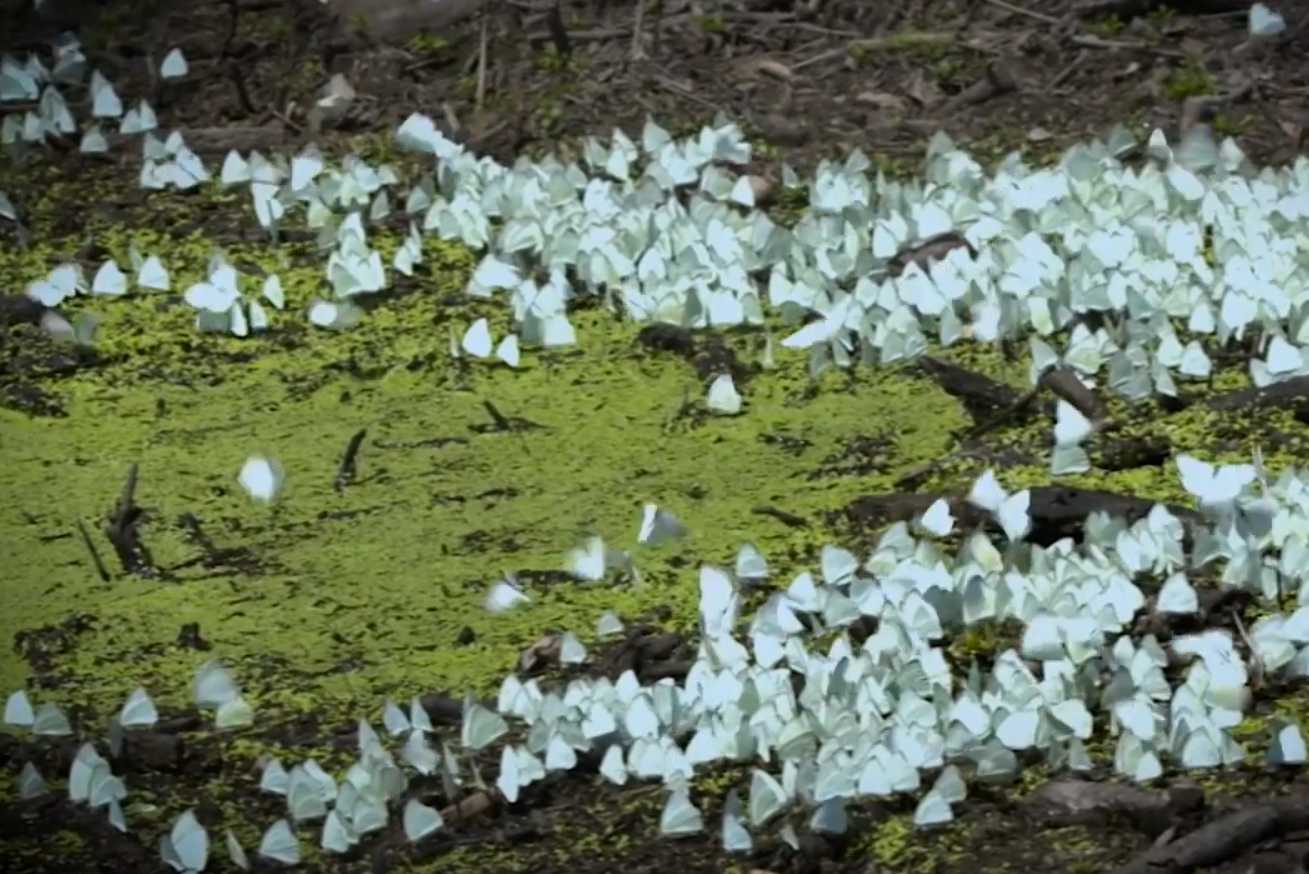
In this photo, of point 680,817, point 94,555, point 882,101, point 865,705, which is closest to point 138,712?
point 94,555

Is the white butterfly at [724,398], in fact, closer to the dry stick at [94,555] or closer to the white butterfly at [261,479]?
the white butterfly at [261,479]

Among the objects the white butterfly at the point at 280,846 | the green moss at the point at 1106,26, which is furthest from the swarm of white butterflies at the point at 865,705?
the green moss at the point at 1106,26

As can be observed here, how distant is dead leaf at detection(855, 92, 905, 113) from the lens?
17.1 feet

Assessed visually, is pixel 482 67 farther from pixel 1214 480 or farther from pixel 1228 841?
pixel 1228 841

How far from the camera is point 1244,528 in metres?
3.03

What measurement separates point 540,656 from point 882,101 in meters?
2.57

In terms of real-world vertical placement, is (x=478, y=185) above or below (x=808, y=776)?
below

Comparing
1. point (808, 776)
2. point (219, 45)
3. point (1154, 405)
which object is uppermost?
point (808, 776)

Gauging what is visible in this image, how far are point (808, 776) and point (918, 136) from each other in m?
2.81

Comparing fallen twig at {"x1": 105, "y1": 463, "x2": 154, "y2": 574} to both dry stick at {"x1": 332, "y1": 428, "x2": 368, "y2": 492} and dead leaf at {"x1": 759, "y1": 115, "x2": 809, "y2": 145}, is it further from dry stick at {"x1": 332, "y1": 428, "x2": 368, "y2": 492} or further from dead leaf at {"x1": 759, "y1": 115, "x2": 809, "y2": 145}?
dead leaf at {"x1": 759, "y1": 115, "x2": 809, "y2": 145}

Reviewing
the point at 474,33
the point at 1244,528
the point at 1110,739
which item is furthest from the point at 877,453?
the point at 474,33

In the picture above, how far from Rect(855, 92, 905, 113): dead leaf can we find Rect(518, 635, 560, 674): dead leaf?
2509 millimetres

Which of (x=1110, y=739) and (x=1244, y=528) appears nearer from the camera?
(x=1110, y=739)

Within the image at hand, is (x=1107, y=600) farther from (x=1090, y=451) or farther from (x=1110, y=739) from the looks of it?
(x=1090, y=451)
